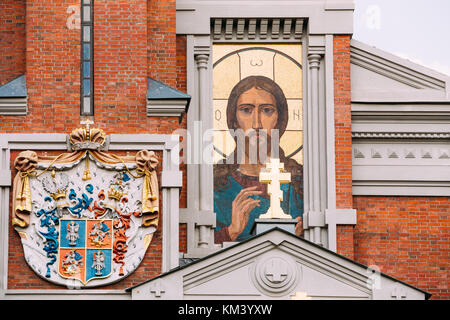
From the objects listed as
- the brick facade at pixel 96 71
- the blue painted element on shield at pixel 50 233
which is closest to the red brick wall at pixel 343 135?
the brick facade at pixel 96 71

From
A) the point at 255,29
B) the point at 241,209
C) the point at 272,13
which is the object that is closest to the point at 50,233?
the point at 241,209

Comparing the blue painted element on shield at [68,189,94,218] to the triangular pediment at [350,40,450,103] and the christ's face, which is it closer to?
the christ's face

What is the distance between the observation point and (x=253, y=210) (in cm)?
2522

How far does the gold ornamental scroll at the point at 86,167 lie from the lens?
74.9ft

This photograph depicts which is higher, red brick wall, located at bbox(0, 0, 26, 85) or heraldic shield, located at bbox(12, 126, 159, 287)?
red brick wall, located at bbox(0, 0, 26, 85)

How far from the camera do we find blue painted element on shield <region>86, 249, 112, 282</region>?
2262cm

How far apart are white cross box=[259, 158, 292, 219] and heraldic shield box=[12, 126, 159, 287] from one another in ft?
5.86

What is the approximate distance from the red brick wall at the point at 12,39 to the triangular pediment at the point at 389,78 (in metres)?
5.94

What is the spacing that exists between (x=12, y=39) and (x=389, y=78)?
6814 mm

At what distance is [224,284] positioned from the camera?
21.6 m

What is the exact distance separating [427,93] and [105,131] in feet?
20.2

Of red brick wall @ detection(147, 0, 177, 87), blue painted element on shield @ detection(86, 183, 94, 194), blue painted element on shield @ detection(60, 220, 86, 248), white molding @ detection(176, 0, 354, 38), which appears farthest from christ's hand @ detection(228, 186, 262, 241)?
blue painted element on shield @ detection(60, 220, 86, 248)

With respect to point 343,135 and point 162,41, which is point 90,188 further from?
point 343,135
